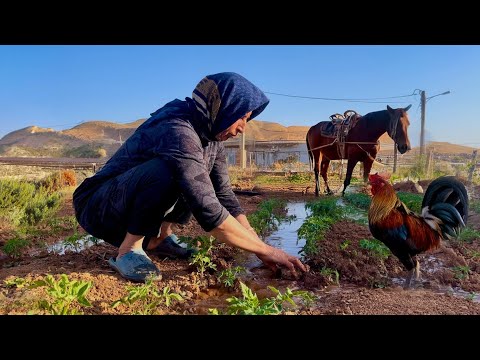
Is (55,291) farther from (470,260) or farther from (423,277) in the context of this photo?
(470,260)

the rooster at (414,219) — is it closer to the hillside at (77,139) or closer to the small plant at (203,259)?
the small plant at (203,259)

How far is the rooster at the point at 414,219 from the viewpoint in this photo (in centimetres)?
305

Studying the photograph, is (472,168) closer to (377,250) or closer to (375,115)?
(375,115)

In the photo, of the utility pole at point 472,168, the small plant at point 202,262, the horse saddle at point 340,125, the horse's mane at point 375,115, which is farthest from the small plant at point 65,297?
the utility pole at point 472,168

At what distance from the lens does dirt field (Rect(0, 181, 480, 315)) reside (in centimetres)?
234

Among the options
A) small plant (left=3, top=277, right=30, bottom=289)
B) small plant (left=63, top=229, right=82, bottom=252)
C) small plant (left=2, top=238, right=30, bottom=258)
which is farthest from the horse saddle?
small plant (left=3, top=277, right=30, bottom=289)

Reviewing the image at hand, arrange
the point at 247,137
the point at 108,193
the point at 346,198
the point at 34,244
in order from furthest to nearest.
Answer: the point at 247,137 → the point at 346,198 → the point at 34,244 → the point at 108,193

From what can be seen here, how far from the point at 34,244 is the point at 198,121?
3214 millimetres

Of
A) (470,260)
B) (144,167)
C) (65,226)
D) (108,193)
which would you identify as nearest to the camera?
→ (144,167)

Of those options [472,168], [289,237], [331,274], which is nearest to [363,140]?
[472,168]

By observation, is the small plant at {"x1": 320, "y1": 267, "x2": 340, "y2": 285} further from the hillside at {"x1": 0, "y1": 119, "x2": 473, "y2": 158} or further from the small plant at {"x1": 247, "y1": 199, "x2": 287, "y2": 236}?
the hillside at {"x1": 0, "y1": 119, "x2": 473, "y2": 158}
